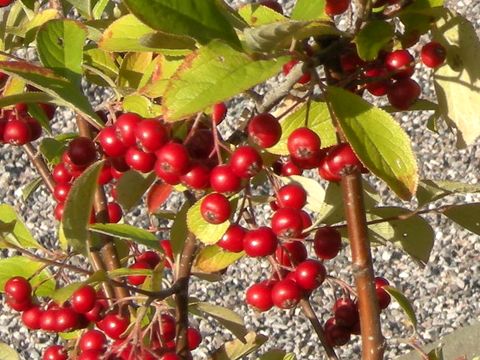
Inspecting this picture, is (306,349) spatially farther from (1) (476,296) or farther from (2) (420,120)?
(2) (420,120)

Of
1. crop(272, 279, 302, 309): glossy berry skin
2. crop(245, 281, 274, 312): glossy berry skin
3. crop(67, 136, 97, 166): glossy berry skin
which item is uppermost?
crop(67, 136, 97, 166): glossy berry skin

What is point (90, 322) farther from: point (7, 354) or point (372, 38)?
point (372, 38)

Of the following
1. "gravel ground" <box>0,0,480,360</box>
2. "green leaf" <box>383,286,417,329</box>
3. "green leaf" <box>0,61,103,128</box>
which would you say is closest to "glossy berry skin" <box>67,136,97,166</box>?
"green leaf" <box>0,61,103,128</box>

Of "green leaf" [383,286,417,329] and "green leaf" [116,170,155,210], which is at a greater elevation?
"green leaf" [116,170,155,210]

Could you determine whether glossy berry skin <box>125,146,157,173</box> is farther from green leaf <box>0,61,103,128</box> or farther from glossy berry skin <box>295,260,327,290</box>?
glossy berry skin <box>295,260,327,290</box>

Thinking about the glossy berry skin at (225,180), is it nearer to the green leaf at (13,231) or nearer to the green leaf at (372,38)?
the green leaf at (372,38)

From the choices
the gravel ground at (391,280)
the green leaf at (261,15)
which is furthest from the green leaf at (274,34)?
the gravel ground at (391,280)

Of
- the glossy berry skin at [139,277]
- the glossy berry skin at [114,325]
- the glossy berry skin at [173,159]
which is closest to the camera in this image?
the glossy berry skin at [173,159]
